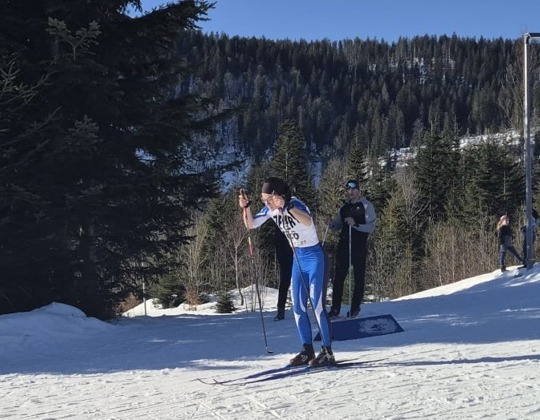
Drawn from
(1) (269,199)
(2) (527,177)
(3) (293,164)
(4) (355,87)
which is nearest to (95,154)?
(1) (269,199)

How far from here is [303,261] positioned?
19.5ft

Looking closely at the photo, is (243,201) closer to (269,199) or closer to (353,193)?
(269,199)

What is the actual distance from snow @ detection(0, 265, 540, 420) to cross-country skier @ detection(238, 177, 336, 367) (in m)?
0.40

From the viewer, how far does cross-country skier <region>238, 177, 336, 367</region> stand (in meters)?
5.79

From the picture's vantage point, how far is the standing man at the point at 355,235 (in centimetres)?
885

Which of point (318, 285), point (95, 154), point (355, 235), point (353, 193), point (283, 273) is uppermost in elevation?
point (95, 154)

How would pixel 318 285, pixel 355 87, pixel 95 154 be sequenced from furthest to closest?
pixel 355 87 < pixel 95 154 < pixel 318 285

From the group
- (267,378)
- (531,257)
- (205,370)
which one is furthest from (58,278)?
Answer: (531,257)

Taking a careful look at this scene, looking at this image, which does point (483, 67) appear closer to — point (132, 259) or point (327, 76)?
point (327, 76)

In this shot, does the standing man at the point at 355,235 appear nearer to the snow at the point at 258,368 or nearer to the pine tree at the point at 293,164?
the snow at the point at 258,368

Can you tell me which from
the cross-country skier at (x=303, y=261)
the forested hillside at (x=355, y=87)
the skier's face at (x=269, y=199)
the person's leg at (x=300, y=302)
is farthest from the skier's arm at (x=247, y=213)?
the forested hillside at (x=355, y=87)

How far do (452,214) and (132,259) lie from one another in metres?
44.6

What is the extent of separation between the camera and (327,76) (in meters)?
182

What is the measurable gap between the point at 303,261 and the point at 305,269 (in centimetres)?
9
